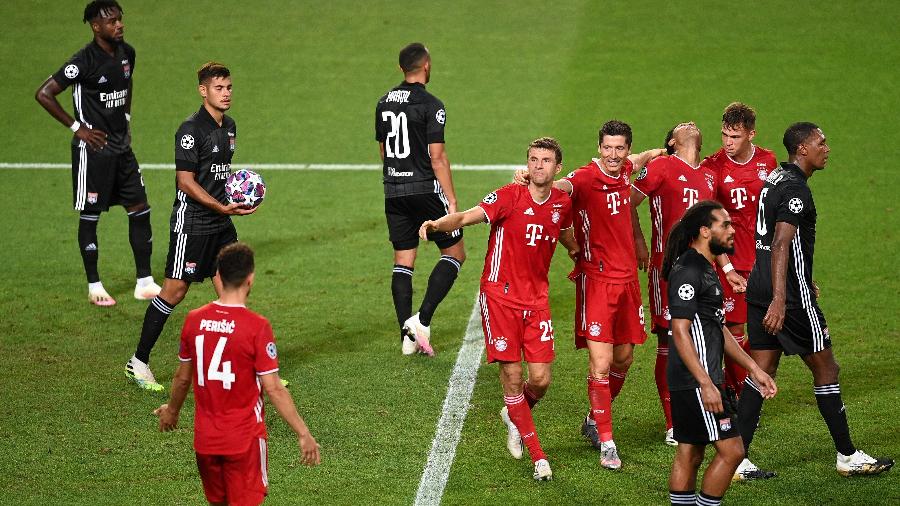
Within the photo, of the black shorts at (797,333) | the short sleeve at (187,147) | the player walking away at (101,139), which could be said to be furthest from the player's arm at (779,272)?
the player walking away at (101,139)

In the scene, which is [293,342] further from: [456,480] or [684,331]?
[684,331]

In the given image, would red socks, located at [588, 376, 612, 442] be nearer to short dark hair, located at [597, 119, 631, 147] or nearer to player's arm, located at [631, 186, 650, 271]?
player's arm, located at [631, 186, 650, 271]

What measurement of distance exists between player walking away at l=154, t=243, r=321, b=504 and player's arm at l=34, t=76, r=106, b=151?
5.90 m

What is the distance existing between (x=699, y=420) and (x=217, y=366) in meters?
2.56

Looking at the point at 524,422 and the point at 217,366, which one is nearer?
the point at 217,366

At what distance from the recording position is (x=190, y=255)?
901 centimetres

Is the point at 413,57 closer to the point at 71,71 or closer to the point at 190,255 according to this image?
the point at 190,255

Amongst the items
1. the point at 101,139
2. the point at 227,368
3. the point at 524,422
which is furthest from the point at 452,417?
the point at 101,139

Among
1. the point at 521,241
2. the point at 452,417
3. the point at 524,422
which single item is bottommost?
the point at 452,417

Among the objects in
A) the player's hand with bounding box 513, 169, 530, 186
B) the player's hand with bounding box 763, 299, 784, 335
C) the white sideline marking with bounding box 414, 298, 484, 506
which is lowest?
the white sideline marking with bounding box 414, 298, 484, 506

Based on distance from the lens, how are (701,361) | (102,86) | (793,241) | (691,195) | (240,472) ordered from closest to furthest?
1. (240,472)
2. (701,361)
3. (793,241)
4. (691,195)
5. (102,86)

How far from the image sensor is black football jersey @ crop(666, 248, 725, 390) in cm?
617

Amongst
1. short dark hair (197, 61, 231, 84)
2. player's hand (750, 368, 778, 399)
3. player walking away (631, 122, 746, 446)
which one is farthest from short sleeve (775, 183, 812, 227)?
short dark hair (197, 61, 231, 84)

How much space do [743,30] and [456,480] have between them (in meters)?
15.7
